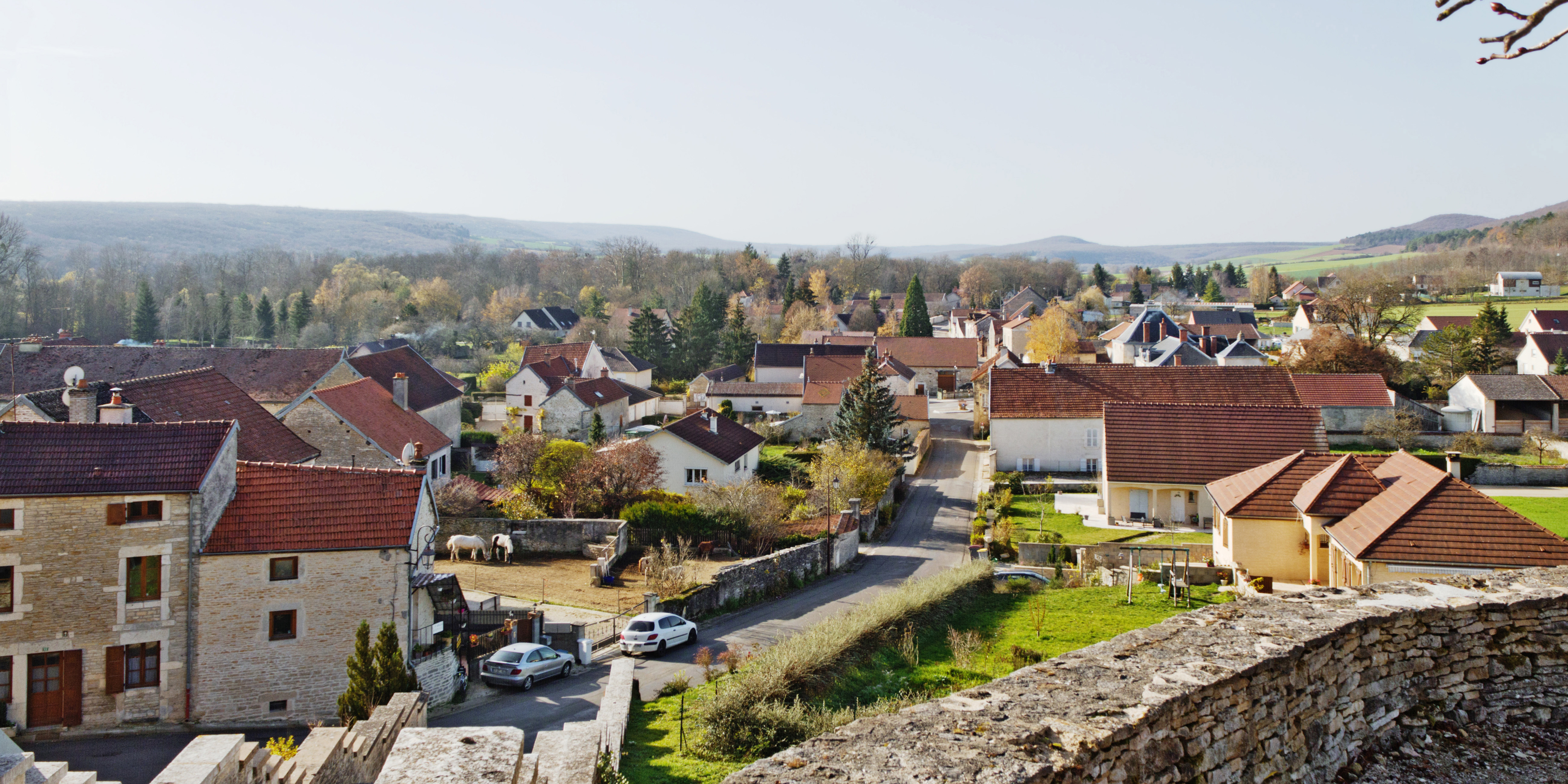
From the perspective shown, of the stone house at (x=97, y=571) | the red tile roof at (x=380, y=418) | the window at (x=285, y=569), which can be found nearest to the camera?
the stone house at (x=97, y=571)

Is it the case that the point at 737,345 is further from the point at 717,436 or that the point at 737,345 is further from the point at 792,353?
the point at 717,436

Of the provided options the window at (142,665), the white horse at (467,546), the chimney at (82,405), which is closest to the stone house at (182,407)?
the chimney at (82,405)

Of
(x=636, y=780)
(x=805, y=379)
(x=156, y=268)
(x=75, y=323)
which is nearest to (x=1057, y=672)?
(x=636, y=780)

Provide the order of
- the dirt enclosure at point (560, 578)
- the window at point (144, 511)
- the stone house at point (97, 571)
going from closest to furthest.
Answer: the stone house at point (97, 571) < the window at point (144, 511) < the dirt enclosure at point (560, 578)

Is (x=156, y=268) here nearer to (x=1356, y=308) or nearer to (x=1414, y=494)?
(x=1356, y=308)

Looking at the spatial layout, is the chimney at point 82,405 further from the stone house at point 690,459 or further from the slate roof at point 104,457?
the stone house at point 690,459

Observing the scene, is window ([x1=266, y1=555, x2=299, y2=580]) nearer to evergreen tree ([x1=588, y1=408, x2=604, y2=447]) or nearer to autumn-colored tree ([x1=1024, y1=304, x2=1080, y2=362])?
evergreen tree ([x1=588, y1=408, x2=604, y2=447])

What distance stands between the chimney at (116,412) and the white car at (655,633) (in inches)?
421

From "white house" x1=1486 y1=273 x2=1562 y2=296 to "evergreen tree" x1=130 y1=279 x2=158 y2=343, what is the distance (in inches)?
5072

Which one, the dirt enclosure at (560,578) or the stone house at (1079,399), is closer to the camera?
the dirt enclosure at (560,578)

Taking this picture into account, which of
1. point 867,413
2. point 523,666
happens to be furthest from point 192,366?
point 523,666

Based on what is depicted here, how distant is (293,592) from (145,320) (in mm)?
86255

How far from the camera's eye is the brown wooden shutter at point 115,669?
16.5 metres

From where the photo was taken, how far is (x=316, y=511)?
18.2 meters
